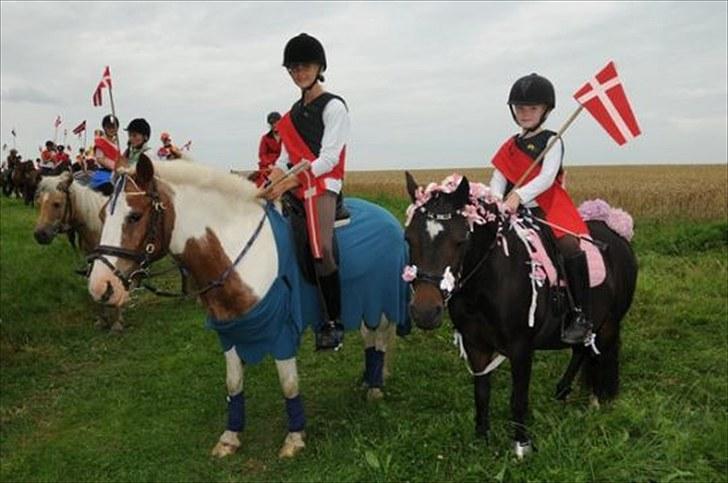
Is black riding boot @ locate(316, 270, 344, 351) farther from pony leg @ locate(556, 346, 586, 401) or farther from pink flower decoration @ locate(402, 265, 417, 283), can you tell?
pony leg @ locate(556, 346, 586, 401)

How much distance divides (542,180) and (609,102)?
0.63m

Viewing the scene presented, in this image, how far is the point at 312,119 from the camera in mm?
4758

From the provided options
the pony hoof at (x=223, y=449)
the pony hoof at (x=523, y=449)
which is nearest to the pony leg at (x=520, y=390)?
the pony hoof at (x=523, y=449)

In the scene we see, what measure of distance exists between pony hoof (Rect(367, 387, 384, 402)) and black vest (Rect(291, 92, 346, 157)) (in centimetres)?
233

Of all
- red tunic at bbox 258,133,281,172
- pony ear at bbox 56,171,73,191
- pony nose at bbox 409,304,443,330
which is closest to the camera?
pony nose at bbox 409,304,443,330

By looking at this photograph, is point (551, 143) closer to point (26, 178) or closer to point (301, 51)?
point (301, 51)

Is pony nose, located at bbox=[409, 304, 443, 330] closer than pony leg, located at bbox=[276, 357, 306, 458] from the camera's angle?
Yes

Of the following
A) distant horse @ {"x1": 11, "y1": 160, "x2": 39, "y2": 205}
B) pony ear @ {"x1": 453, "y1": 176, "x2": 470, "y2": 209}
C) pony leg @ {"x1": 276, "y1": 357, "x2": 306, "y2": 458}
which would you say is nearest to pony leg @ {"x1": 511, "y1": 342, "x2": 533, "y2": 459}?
pony ear @ {"x1": 453, "y1": 176, "x2": 470, "y2": 209}

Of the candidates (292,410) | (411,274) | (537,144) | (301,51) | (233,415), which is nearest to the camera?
(411,274)

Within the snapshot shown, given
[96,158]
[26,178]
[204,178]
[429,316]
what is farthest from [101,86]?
[26,178]

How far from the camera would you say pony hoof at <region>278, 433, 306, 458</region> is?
483 centimetres

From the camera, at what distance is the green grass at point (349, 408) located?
13.0ft

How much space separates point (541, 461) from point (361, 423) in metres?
1.81

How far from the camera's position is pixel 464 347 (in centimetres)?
449
